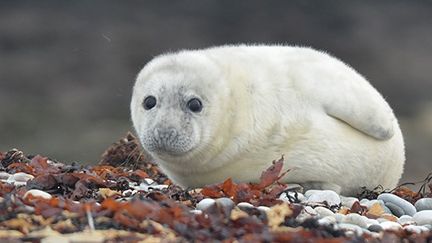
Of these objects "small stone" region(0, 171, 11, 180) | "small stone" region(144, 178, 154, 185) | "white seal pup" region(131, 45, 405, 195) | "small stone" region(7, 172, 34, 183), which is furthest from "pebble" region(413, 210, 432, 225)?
"small stone" region(0, 171, 11, 180)

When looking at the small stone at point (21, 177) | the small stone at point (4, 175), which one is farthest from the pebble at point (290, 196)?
the small stone at point (4, 175)

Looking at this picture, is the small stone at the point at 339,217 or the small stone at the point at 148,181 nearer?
the small stone at the point at 339,217

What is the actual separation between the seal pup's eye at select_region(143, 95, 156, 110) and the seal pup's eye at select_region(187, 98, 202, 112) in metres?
0.25

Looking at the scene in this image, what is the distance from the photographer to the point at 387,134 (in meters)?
7.54

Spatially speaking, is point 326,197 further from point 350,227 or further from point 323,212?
point 350,227

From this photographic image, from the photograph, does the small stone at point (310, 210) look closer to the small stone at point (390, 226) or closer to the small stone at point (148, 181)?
the small stone at point (390, 226)

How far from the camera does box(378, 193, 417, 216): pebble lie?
270 inches

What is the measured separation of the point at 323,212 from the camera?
6.21 metres

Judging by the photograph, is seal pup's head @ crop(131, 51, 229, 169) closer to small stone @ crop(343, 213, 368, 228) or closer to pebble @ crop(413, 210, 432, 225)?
small stone @ crop(343, 213, 368, 228)

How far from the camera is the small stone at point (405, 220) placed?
6.34 m

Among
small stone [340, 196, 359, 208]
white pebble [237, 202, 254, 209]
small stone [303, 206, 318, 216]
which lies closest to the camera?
white pebble [237, 202, 254, 209]

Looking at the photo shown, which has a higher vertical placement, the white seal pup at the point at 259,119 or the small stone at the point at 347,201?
the white seal pup at the point at 259,119

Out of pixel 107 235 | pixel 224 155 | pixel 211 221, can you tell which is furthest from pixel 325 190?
pixel 107 235

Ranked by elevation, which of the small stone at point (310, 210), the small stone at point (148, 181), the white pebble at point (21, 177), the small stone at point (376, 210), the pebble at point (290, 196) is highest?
the small stone at point (148, 181)
